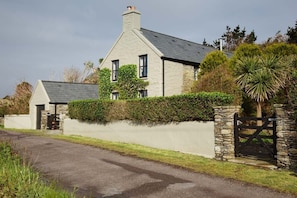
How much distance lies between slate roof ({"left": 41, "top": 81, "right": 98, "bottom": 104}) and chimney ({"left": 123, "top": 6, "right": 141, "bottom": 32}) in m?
10.8

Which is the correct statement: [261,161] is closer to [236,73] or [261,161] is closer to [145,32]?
[236,73]

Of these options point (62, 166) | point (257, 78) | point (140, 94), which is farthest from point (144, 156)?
point (140, 94)

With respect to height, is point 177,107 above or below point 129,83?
below

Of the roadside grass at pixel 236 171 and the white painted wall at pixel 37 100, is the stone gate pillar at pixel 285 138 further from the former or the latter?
the white painted wall at pixel 37 100

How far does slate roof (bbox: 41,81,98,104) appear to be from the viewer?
31.0 m

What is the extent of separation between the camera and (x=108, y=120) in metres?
19.8

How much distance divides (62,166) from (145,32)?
728 inches

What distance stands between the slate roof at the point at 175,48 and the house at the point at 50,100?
37.9ft

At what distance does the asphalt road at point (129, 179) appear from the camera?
784cm

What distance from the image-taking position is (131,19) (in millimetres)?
26438

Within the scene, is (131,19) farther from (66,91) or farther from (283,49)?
(283,49)

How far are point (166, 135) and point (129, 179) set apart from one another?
275 inches

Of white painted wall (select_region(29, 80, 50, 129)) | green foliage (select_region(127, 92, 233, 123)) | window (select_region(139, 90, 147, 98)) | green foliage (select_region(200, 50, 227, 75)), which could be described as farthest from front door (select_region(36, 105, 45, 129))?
green foliage (select_region(200, 50, 227, 75))

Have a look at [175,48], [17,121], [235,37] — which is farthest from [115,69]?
[235,37]
